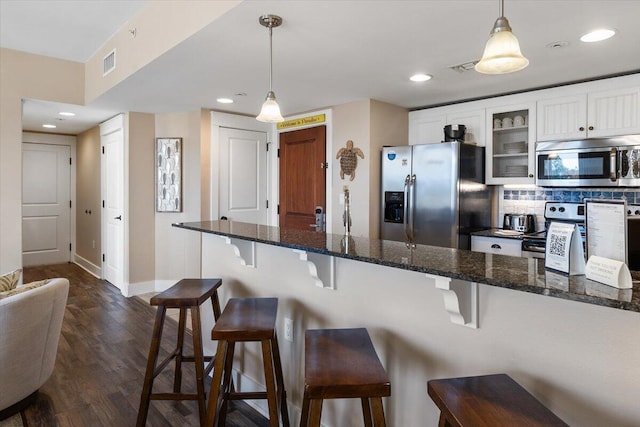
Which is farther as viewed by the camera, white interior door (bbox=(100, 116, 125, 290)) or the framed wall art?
white interior door (bbox=(100, 116, 125, 290))

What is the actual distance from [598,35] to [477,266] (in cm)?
195

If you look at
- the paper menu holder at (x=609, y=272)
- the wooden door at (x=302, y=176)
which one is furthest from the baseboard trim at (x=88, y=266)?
the paper menu holder at (x=609, y=272)

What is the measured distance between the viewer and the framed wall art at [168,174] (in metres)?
4.66

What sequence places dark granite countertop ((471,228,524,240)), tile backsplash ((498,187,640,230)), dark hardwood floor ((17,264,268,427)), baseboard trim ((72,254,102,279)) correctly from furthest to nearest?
1. baseboard trim ((72,254,102,279))
2. dark granite countertop ((471,228,524,240))
3. tile backsplash ((498,187,640,230))
4. dark hardwood floor ((17,264,268,427))

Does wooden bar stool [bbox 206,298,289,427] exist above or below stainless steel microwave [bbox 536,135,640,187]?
below

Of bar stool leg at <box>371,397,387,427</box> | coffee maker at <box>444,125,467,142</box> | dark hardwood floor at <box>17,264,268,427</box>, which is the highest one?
coffee maker at <box>444,125,467,142</box>

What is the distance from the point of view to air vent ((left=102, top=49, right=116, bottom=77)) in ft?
11.4

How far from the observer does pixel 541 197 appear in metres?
3.66

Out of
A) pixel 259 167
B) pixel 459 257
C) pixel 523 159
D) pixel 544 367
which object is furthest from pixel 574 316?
pixel 259 167

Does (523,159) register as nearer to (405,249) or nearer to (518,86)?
(518,86)

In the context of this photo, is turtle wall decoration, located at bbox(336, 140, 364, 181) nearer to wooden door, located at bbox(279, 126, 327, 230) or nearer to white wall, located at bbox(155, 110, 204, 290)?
wooden door, located at bbox(279, 126, 327, 230)

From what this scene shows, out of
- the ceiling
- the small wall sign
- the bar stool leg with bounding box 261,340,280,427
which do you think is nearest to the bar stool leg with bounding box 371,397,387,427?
the bar stool leg with bounding box 261,340,280,427

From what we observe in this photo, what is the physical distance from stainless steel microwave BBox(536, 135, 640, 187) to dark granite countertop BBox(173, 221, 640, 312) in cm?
211

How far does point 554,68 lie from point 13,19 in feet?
14.2
